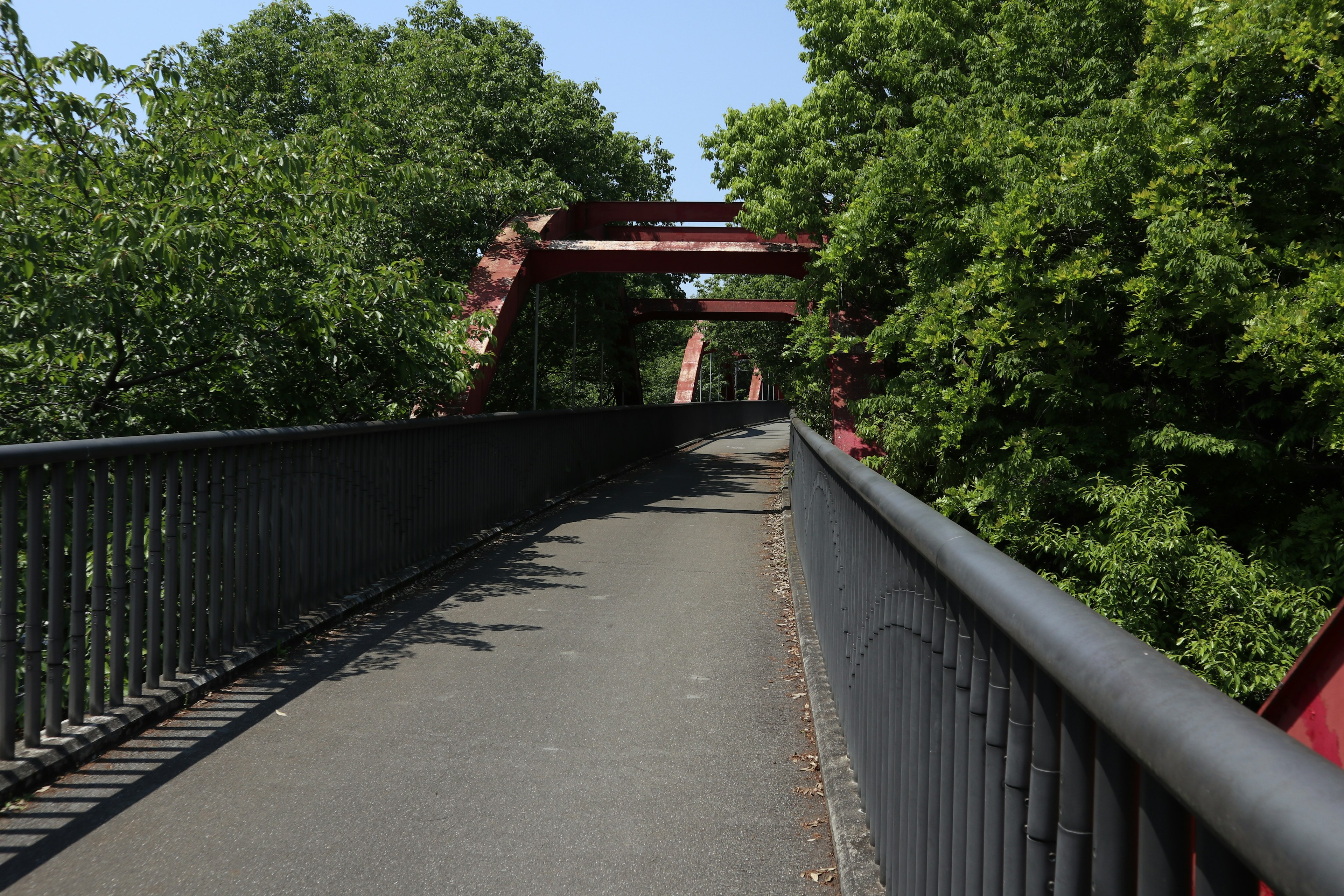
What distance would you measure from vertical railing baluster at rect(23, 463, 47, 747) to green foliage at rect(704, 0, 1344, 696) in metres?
9.79

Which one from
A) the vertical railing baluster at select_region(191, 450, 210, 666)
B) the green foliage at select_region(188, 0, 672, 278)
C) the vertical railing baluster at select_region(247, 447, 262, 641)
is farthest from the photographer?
the green foliage at select_region(188, 0, 672, 278)

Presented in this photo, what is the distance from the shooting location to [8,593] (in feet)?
11.9

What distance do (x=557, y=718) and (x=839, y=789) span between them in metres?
1.55

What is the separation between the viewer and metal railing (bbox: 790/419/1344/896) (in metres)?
0.85

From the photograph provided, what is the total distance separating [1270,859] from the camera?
2.65 feet

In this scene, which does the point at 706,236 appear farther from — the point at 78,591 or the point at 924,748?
the point at 924,748

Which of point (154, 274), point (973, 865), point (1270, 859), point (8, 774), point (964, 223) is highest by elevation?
point (964, 223)

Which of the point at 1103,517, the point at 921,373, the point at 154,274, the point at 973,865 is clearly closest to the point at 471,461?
the point at 154,274

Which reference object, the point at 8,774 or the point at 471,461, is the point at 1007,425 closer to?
the point at 471,461

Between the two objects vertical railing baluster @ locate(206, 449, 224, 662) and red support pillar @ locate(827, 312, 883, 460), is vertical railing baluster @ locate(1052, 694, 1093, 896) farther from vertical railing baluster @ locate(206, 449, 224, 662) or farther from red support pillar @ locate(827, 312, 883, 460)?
red support pillar @ locate(827, 312, 883, 460)

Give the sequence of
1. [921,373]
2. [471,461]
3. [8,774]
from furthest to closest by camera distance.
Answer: [921,373], [471,461], [8,774]

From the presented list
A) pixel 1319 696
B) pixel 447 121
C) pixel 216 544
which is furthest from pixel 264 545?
pixel 447 121

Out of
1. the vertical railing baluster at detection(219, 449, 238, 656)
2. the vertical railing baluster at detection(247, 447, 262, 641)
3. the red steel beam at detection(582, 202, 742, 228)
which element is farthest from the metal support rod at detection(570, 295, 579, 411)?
the vertical railing baluster at detection(219, 449, 238, 656)

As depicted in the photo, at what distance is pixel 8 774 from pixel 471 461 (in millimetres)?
6914
